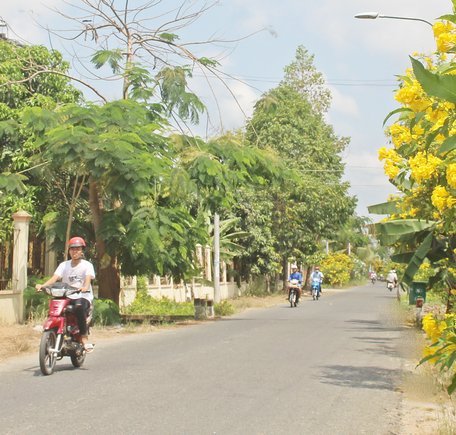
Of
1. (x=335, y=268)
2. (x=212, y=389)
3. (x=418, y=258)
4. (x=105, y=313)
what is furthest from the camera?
(x=335, y=268)

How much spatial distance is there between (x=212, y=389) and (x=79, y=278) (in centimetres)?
268

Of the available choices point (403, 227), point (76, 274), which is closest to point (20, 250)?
point (76, 274)

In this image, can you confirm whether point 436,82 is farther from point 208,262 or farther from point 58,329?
point 208,262

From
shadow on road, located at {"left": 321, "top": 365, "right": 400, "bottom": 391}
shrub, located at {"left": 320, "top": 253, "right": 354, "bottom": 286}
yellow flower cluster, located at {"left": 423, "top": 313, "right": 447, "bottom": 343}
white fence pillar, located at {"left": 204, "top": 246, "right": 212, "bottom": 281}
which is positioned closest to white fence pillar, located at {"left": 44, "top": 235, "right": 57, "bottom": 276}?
shadow on road, located at {"left": 321, "top": 365, "right": 400, "bottom": 391}

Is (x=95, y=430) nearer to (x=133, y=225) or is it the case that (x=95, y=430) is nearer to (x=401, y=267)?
(x=133, y=225)

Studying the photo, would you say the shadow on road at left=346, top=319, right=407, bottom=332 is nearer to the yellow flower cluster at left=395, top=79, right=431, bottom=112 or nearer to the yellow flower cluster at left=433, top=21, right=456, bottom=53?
the yellow flower cluster at left=395, top=79, right=431, bottom=112

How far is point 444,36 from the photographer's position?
5.28 meters

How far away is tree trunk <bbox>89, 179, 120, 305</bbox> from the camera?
1916 centimetres

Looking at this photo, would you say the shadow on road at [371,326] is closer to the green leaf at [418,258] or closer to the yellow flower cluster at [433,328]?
the green leaf at [418,258]

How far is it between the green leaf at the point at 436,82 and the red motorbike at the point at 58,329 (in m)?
8.03

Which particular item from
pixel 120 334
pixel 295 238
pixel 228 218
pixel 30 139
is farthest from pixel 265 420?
pixel 295 238

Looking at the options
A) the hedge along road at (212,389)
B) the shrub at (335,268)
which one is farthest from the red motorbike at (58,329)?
the shrub at (335,268)

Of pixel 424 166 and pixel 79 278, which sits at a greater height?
pixel 424 166

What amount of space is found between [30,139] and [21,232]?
2532 millimetres
